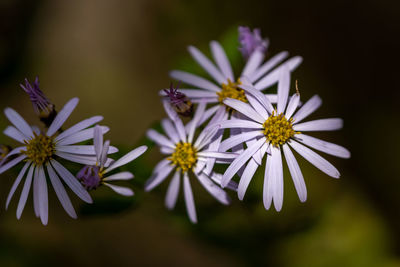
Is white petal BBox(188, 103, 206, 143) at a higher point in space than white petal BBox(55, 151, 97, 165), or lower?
higher

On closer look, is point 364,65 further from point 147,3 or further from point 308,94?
point 147,3

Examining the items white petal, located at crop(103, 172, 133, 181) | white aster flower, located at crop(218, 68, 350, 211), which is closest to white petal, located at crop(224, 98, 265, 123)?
white aster flower, located at crop(218, 68, 350, 211)

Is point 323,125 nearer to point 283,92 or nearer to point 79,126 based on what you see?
point 283,92

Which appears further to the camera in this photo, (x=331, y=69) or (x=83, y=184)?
(x=331, y=69)

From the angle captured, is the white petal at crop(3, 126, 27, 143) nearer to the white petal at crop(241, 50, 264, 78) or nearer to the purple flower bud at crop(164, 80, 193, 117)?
the purple flower bud at crop(164, 80, 193, 117)

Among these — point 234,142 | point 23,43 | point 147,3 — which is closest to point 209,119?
point 234,142
